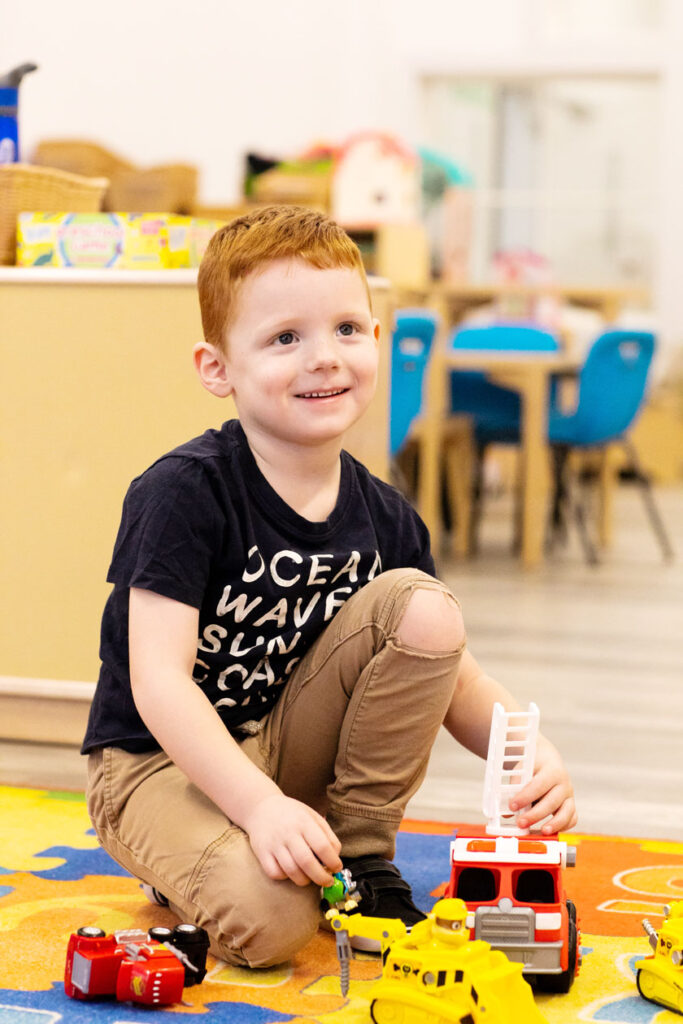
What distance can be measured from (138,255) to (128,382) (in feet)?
0.60

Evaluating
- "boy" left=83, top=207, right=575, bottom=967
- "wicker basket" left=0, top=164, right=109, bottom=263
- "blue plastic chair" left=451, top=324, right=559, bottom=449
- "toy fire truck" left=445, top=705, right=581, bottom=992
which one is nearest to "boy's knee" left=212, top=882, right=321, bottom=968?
"boy" left=83, top=207, right=575, bottom=967

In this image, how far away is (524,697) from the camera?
2213 mm

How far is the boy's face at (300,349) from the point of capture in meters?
1.13

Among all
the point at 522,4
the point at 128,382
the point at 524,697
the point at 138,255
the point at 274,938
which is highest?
the point at 522,4

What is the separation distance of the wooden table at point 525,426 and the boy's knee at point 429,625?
2.70 metres

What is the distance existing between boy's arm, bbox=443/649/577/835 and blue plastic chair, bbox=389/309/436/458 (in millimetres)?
2169

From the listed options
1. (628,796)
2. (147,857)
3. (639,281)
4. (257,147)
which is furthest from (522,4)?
(147,857)

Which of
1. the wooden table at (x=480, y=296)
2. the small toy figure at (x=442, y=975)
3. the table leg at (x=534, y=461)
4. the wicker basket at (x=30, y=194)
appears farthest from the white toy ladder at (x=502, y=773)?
the wooden table at (x=480, y=296)

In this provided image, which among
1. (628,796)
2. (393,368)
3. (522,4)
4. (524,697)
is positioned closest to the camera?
(628,796)

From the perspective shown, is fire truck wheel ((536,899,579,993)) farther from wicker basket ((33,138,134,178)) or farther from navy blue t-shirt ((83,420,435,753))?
wicker basket ((33,138,134,178))

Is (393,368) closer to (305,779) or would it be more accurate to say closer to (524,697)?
(524,697)

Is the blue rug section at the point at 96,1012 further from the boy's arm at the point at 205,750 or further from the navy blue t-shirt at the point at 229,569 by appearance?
the navy blue t-shirt at the point at 229,569

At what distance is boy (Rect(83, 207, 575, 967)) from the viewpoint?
1085 mm

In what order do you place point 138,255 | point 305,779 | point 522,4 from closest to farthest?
point 305,779 < point 138,255 < point 522,4
